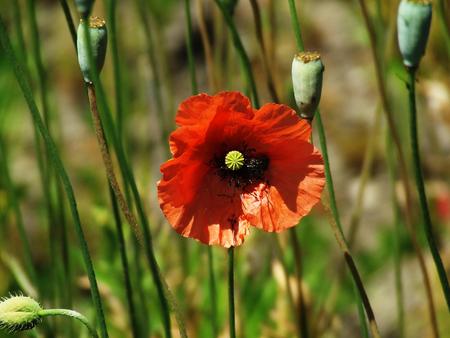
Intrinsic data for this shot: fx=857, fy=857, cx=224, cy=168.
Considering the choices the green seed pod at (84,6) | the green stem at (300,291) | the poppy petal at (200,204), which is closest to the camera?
the green seed pod at (84,6)

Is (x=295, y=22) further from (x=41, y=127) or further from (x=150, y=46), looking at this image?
(x=150, y=46)

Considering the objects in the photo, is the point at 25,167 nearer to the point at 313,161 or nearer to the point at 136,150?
the point at 136,150

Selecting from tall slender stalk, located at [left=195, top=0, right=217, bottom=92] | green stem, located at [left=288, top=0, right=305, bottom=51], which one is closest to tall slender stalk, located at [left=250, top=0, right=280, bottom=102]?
green stem, located at [left=288, top=0, right=305, bottom=51]

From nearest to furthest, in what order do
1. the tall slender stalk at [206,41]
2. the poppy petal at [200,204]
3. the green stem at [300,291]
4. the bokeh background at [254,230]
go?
the poppy petal at [200,204] → the green stem at [300,291] → the tall slender stalk at [206,41] → the bokeh background at [254,230]

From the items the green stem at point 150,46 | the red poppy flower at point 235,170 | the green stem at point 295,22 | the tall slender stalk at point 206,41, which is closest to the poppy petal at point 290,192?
the red poppy flower at point 235,170

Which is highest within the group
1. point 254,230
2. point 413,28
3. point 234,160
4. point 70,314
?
point 413,28

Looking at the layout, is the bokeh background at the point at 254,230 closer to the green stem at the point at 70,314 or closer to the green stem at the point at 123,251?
the green stem at the point at 123,251

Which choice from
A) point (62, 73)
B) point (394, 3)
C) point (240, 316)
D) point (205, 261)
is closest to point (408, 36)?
point (394, 3)

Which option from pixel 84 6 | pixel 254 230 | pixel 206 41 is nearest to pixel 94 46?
pixel 84 6
